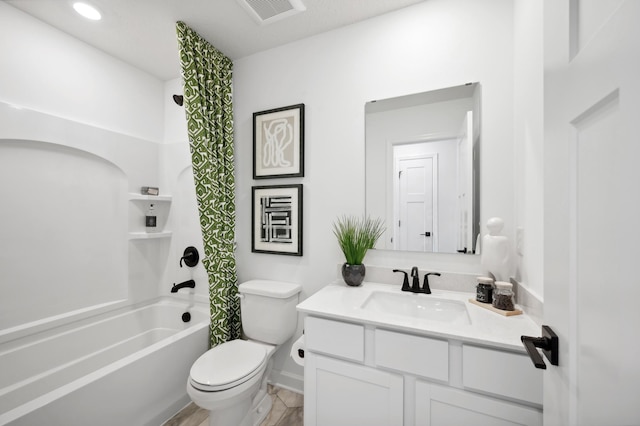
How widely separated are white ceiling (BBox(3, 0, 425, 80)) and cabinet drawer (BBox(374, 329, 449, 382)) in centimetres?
190

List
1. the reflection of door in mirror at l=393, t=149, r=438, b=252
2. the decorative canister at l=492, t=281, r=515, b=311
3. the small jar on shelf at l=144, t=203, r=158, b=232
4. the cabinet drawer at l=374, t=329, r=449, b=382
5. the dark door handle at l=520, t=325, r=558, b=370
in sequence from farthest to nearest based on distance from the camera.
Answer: the small jar on shelf at l=144, t=203, r=158, b=232, the reflection of door in mirror at l=393, t=149, r=438, b=252, the decorative canister at l=492, t=281, r=515, b=311, the cabinet drawer at l=374, t=329, r=449, b=382, the dark door handle at l=520, t=325, r=558, b=370

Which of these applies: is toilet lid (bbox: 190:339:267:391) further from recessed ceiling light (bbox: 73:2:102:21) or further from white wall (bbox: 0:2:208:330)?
recessed ceiling light (bbox: 73:2:102:21)

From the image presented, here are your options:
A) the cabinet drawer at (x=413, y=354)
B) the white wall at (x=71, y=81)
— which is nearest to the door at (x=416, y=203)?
the cabinet drawer at (x=413, y=354)

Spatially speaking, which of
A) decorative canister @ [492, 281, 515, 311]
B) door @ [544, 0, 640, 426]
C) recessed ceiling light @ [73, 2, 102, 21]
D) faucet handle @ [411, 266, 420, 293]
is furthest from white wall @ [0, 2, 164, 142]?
decorative canister @ [492, 281, 515, 311]

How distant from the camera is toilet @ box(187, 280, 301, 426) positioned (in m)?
1.35

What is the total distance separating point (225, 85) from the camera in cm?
210

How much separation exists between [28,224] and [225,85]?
1.65 m

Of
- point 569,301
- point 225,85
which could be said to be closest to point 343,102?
point 225,85

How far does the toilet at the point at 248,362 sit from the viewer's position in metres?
1.35

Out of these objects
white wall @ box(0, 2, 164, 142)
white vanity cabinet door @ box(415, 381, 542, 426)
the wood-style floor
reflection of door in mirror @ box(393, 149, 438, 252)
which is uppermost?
white wall @ box(0, 2, 164, 142)

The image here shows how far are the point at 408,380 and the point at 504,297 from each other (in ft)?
1.92

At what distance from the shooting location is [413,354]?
1.09 meters

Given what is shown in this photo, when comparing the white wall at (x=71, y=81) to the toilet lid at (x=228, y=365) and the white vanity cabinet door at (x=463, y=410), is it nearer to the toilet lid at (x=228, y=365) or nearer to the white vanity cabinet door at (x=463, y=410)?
the toilet lid at (x=228, y=365)

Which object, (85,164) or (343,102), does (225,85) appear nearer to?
(343,102)
